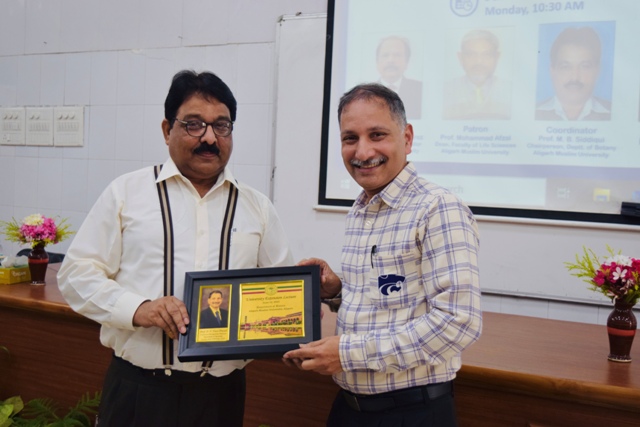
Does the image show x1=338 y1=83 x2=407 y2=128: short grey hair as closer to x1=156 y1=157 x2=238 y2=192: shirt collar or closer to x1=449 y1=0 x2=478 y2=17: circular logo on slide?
x1=156 y1=157 x2=238 y2=192: shirt collar

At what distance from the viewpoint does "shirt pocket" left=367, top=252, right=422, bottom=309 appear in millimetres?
1352

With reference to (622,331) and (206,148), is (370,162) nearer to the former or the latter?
(206,148)

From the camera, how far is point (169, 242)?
5.15 feet

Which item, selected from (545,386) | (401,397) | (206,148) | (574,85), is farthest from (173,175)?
(574,85)

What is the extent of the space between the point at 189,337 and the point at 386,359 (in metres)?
0.53

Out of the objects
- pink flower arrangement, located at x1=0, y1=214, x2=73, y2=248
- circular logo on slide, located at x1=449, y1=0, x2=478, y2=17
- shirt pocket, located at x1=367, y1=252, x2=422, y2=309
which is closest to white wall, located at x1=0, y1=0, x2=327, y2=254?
circular logo on slide, located at x1=449, y1=0, x2=478, y2=17

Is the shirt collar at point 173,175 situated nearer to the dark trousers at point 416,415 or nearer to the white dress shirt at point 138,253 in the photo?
the white dress shirt at point 138,253

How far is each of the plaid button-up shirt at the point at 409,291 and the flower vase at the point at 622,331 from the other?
2.39 feet

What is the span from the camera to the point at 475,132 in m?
3.18

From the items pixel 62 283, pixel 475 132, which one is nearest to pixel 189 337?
pixel 62 283

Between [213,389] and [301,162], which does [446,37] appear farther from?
[213,389]

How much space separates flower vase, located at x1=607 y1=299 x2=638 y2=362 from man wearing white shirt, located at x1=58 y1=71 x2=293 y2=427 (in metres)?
1.18

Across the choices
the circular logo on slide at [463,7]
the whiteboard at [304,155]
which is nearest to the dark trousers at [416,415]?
the whiteboard at [304,155]

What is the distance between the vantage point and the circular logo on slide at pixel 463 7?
3168mm
